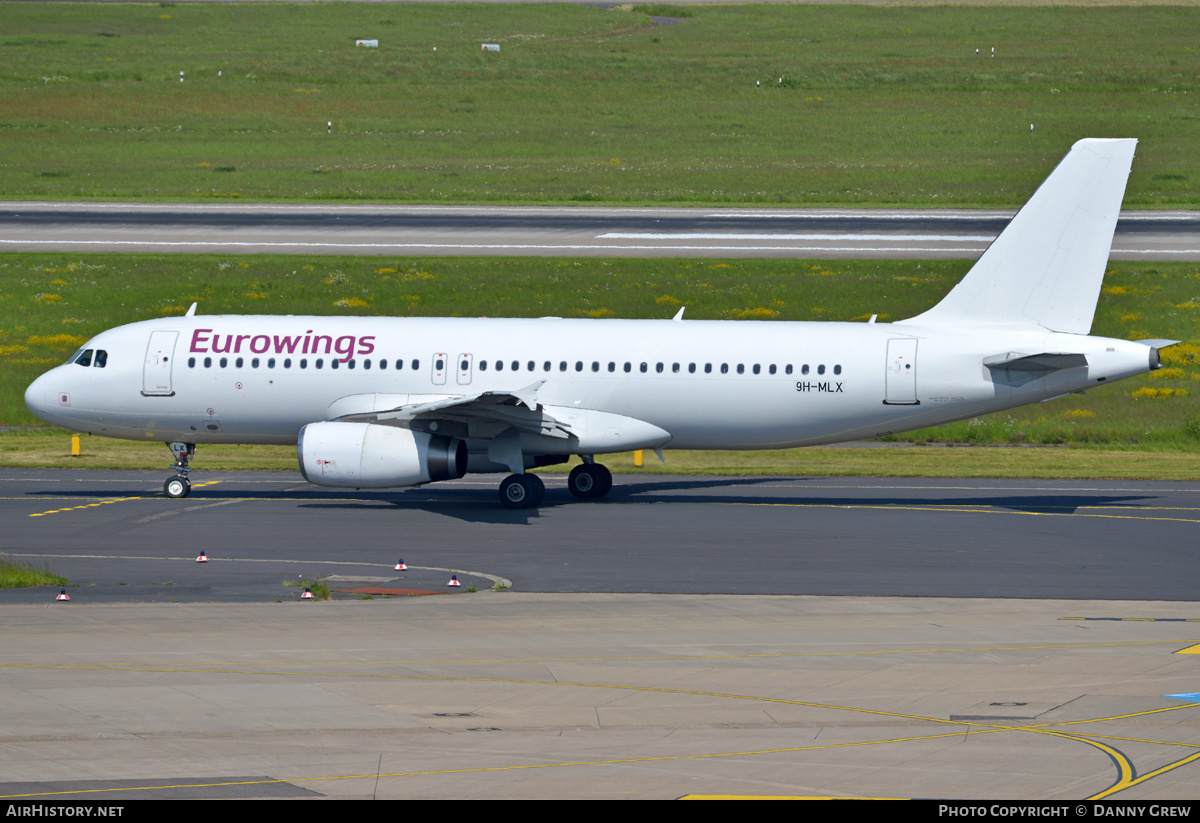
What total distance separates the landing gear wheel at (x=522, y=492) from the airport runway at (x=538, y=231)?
33.4 m

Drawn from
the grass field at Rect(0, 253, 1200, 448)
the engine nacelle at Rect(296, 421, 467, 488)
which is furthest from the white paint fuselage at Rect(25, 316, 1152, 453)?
the grass field at Rect(0, 253, 1200, 448)

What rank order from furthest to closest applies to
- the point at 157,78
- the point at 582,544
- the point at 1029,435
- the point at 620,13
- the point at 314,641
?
the point at 620,13 < the point at 157,78 < the point at 1029,435 < the point at 582,544 < the point at 314,641

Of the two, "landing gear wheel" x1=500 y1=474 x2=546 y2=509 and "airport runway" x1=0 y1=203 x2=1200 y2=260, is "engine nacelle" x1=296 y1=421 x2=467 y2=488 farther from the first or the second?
"airport runway" x1=0 y1=203 x2=1200 y2=260

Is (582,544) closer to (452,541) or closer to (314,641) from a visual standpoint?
(452,541)

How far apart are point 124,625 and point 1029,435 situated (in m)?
34.2

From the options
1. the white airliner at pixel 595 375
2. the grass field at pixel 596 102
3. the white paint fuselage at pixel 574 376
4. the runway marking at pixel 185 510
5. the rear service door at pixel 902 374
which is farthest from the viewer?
the grass field at pixel 596 102

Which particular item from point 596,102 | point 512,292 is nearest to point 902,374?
point 512,292

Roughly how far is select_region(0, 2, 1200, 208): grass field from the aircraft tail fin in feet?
163

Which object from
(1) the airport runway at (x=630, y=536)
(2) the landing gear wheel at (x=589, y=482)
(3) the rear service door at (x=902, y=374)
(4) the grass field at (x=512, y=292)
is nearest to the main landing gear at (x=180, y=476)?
(1) the airport runway at (x=630, y=536)

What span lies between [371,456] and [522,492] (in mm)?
3876

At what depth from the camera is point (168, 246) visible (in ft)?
238

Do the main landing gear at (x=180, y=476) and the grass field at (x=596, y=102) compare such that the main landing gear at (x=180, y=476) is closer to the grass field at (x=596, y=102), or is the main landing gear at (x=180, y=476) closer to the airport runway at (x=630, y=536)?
the airport runway at (x=630, y=536)

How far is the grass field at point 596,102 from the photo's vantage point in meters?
92.8

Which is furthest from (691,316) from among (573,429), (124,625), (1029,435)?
(124,625)
